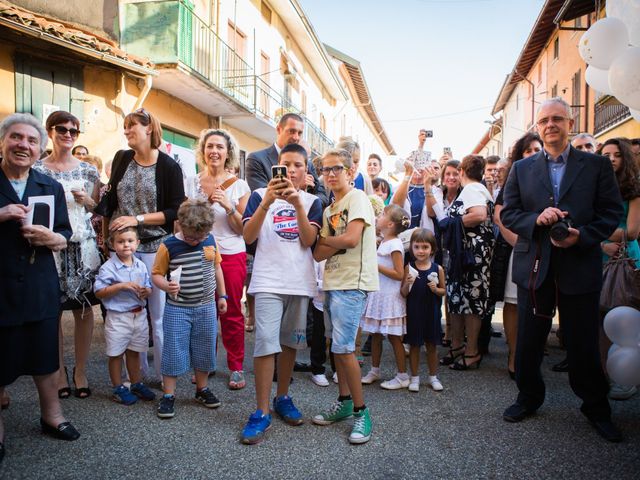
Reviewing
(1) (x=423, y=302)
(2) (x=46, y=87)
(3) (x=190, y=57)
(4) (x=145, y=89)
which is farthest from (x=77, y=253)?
(3) (x=190, y=57)

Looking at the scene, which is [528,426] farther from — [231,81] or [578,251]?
[231,81]

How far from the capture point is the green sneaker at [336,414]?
136 inches

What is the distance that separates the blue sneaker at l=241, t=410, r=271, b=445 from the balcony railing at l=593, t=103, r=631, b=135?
15.6 m

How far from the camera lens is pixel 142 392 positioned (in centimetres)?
388

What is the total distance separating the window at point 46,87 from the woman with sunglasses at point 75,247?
18.8 ft

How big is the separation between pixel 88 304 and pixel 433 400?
2.81m

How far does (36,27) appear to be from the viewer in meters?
8.17

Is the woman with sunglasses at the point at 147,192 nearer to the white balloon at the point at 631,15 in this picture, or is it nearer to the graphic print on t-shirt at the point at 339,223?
the graphic print on t-shirt at the point at 339,223

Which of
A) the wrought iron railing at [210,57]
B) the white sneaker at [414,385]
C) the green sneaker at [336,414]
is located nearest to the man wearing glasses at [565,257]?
the white sneaker at [414,385]

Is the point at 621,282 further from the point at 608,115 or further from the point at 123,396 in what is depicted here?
the point at 608,115

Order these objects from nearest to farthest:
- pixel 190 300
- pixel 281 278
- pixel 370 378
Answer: pixel 281 278
pixel 190 300
pixel 370 378

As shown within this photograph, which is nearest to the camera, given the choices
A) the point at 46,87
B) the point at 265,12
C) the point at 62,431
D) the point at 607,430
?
the point at 62,431

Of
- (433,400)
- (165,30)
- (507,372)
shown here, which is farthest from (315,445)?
(165,30)

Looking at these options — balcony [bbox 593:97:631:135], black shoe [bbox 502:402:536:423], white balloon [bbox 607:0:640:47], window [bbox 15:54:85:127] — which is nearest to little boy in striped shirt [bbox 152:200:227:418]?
black shoe [bbox 502:402:536:423]
